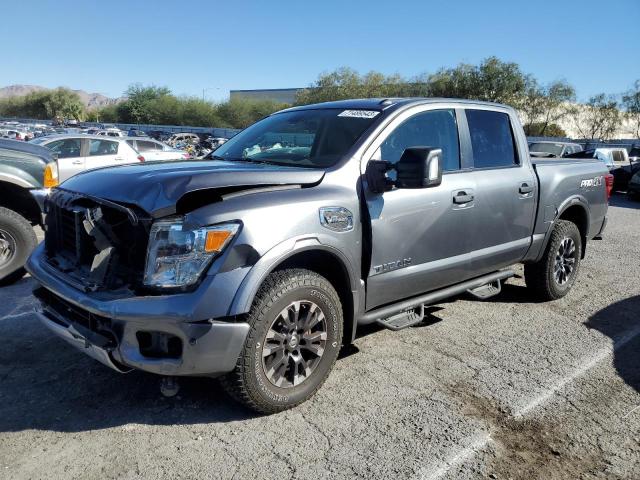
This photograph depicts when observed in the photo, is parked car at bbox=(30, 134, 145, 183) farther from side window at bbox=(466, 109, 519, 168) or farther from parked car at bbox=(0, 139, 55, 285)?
side window at bbox=(466, 109, 519, 168)

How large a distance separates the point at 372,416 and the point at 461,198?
1832 millimetres

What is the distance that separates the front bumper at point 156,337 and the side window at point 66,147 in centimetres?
954

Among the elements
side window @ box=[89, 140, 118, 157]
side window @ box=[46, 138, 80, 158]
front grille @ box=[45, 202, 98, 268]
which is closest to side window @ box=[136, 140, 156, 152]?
side window @ box=[89, 140, 118, 157]

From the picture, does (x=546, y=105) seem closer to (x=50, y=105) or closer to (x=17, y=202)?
(x=17, y=202)

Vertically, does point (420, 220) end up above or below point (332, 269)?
above

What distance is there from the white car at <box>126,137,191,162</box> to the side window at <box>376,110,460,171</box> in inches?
439

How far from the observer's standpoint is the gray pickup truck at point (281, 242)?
277cm

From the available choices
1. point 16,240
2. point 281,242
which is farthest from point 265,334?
point 16,240

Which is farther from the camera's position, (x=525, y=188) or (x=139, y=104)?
(x=139, y=104)

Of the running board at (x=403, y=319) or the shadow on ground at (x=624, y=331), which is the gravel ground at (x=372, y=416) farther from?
the running board at (x=403, y=319)

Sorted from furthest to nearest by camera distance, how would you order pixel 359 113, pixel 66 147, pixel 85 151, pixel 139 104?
pixel 139 104
pixel 85 151
pixel 66 147
pixel 359 113

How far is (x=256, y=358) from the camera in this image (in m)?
2.95

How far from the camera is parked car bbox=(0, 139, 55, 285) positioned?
5414 millimetres

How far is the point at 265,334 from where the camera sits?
297 centimetres
